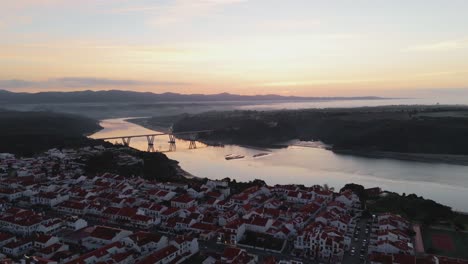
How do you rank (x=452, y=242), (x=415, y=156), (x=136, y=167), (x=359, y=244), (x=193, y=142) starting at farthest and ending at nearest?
(x=193, y=142), (x=415, y=156), (x=136, y=167), (x=452, y=242), (x=359, y=244)

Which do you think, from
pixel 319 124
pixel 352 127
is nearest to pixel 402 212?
pixel 352 127

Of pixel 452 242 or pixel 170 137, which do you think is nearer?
pixel 452 242

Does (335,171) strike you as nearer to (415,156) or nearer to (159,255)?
(415,156)

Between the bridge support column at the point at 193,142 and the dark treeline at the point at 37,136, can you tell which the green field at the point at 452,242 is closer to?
the dark treeline at the point at 37,136

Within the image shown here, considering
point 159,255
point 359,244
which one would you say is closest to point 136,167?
point 159,255

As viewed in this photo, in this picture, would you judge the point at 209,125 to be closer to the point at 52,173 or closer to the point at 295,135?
the point at 295,135

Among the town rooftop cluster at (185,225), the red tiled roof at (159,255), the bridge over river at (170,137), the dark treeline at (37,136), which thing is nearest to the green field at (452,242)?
the town rooftop cluster at (185,225)
